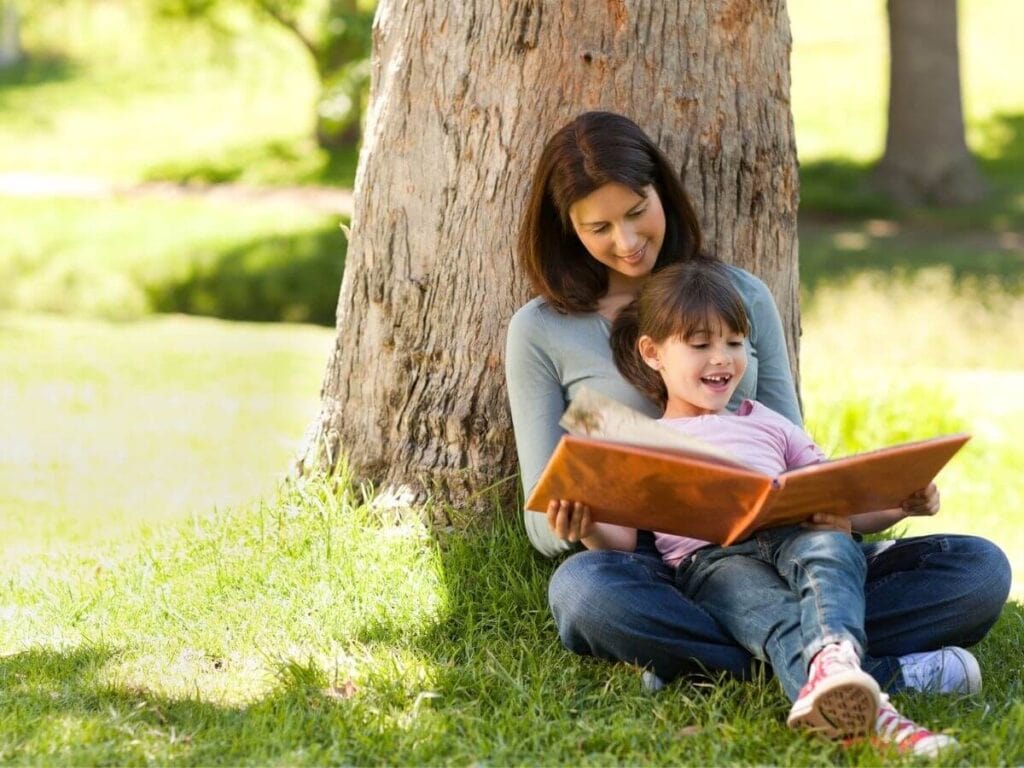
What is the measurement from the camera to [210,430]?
25.7 ft

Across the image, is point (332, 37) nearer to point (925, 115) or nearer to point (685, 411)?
point (925, 115)

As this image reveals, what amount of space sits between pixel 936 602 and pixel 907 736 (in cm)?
57

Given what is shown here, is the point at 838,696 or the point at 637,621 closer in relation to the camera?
the point at 838,696

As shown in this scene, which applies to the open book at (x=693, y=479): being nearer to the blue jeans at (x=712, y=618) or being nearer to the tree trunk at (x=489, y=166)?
the blue jeans at (x=712, y=618)

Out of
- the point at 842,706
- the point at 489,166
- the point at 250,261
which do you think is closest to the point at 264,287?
the point at 250,261

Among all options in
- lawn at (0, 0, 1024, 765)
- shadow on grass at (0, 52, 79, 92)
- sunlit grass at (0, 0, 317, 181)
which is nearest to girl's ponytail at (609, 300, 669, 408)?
lawn at (0, 0, 1024, 765)

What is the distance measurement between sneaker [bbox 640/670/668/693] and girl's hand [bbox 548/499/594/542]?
1.25 ft

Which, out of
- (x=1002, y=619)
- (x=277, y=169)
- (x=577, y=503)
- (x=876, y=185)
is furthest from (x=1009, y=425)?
(x=277, y=169)

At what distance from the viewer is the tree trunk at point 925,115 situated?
562 inches

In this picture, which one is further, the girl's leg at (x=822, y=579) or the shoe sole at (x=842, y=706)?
the girl's leg at (x=822, y=579)

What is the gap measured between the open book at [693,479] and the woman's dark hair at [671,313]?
16.0 inches

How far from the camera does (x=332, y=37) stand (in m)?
15.6

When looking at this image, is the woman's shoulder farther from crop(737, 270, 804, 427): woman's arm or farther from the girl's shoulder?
the girl's shoulder

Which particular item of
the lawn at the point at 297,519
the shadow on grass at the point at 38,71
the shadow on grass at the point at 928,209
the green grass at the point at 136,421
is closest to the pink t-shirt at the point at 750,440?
the lawn at the point at 297,519
